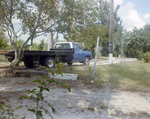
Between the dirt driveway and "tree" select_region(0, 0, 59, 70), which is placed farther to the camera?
"tree" select_region(0, 0, 59, 70)

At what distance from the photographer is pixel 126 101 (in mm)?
4789

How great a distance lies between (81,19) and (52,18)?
1.77m

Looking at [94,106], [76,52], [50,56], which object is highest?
[76,52]

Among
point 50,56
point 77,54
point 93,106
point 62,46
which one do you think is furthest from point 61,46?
point 93,106

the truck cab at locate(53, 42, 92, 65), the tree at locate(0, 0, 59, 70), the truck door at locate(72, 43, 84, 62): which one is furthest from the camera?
the truck door at locate(72, 43, 84, 62)

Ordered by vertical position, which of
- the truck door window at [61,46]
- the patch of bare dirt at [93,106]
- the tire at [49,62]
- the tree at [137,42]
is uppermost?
the tree at [137,42]

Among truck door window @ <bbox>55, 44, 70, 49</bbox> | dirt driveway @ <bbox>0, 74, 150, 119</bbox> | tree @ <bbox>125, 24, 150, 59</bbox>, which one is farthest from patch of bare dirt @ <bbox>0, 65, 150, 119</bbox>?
tree @ <bbox>125, 24, 150, 59</bbox>

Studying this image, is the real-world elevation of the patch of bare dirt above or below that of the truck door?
below

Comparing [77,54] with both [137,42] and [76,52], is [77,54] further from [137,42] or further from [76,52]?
[137,42]

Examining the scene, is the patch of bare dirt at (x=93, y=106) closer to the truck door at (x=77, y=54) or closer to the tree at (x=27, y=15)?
the tree at (x=27, y=15)

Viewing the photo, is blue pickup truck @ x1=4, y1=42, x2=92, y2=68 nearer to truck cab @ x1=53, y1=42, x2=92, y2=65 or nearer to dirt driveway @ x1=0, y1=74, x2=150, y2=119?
truck cab @ x1=53, y1=42, x2=92, y2=65

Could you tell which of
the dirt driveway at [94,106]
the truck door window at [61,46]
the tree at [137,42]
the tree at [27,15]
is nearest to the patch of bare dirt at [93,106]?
the dirt driveway at [94,106]

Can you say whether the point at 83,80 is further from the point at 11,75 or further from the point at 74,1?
the point at 74,1

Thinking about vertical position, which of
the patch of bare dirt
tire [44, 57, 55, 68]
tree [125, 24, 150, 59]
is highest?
tree [125, 24, 150, 59]
